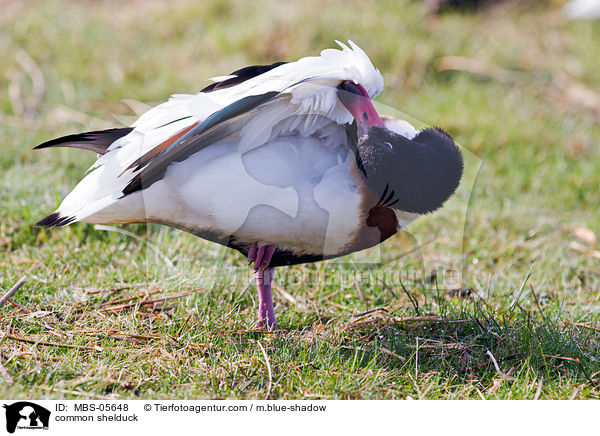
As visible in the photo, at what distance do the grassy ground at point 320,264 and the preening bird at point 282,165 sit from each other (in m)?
0.43

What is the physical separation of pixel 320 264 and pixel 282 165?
101 centimetres

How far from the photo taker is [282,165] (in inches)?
82.4

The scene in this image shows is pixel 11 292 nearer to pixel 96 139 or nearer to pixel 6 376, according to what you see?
pixel 6 376

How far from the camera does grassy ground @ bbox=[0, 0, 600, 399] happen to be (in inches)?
87.6

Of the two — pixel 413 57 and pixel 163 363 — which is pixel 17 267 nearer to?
pixel 163 363

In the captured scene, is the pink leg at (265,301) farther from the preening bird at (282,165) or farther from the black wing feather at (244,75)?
the black wing feather at (244,75)

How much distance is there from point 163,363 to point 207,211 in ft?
1.71

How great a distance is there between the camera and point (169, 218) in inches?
88.4

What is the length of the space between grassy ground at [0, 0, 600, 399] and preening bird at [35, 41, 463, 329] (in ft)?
1.41

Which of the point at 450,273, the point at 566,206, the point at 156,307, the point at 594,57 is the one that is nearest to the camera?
the point at 156,307

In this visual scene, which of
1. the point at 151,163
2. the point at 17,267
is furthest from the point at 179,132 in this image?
the point at 17,267

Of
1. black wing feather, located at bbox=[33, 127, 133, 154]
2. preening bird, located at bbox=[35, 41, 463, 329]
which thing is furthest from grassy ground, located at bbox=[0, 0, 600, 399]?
black wing feather, located at bbox=[33, 127, 133, 154]
